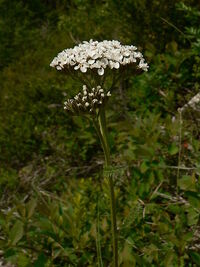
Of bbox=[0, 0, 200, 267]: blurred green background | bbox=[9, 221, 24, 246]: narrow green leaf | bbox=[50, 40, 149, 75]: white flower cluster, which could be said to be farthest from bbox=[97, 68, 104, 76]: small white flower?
bbox=[9, 221, 24, 246]: narrow green leaf

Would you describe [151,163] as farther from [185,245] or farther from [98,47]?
[98,47]

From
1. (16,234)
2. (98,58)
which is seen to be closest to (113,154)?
(16,234)

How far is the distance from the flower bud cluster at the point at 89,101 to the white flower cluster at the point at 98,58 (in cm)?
9

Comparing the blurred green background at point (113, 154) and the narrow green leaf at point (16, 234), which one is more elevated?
the blurred green background at point (113, 154)

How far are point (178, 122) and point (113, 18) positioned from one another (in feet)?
8.47

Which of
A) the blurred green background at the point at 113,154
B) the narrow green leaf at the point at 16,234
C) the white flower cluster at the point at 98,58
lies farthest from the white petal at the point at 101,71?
the narrow green leaf at the point at 16,234

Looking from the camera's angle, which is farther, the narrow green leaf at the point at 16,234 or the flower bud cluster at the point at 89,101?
the narrow green leaf at the point at 16,234

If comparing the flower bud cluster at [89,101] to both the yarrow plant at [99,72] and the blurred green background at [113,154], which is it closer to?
the yarrow plant at [99,72]

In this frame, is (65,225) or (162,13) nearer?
(65,225)

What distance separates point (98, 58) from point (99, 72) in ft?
0.30

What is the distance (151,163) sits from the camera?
9.01 feet

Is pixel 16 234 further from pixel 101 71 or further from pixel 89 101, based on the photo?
pixel 101 71

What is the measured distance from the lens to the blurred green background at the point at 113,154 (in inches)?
94.9

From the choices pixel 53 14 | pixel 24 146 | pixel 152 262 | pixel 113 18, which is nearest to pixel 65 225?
pixel 152 262
